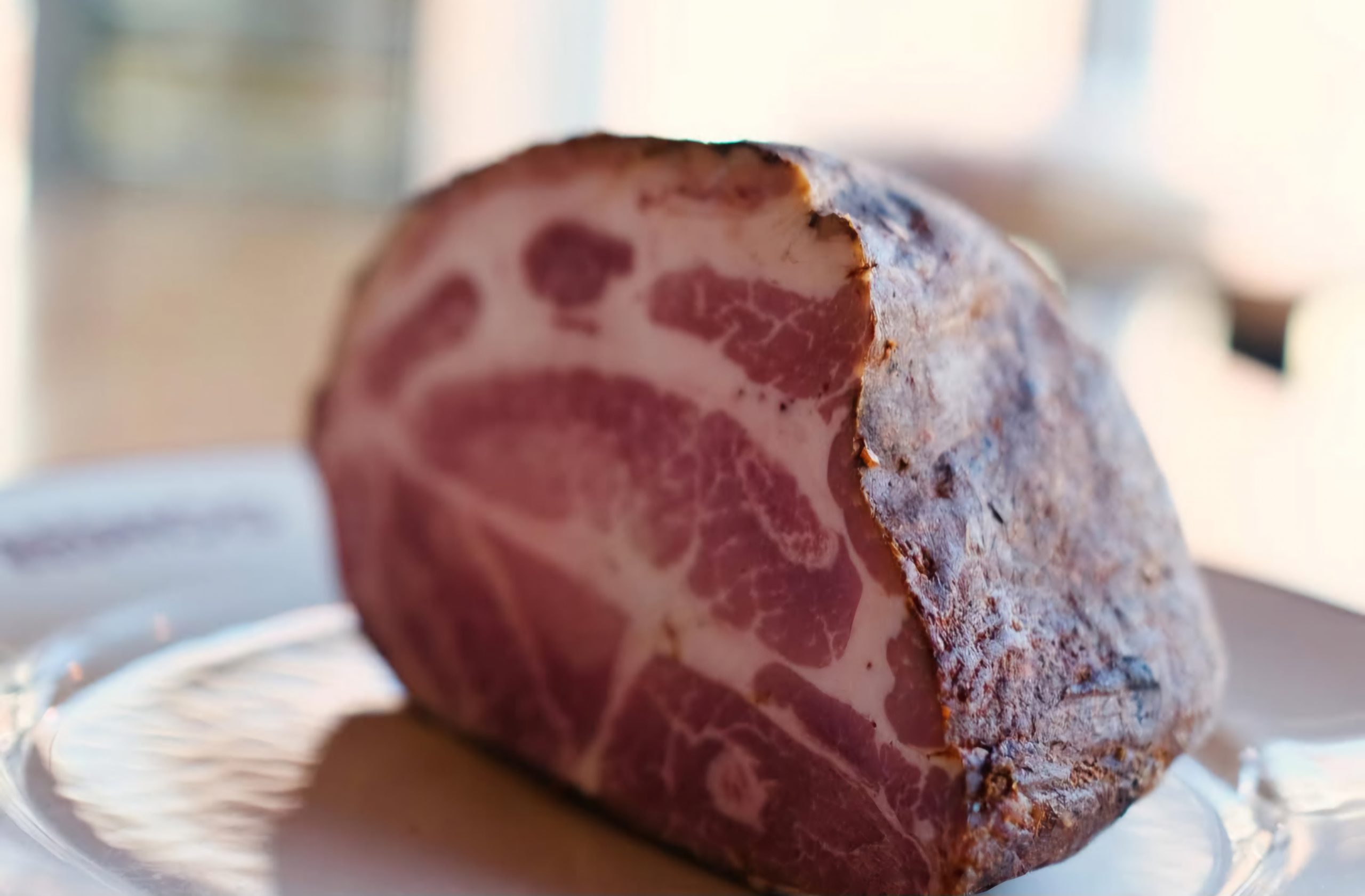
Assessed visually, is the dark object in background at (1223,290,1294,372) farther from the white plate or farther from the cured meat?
the cured meat

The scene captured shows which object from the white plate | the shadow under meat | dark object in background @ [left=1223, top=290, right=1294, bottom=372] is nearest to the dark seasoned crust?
the white plate

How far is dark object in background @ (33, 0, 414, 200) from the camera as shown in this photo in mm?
7891

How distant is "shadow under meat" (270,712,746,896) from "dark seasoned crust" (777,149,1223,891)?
28 cm

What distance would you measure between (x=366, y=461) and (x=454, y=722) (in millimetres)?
286

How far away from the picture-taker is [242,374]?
339cm

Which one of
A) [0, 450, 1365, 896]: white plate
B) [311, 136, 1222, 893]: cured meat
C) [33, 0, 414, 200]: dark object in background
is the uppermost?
[311, 136, 1222, 893]: cured meat

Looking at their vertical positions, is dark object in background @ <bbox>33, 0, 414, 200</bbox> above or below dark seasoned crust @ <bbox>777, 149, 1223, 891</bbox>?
below

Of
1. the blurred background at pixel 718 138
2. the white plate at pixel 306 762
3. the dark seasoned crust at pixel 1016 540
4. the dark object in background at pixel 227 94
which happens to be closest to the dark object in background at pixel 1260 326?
the blurred background at pixel 718 138

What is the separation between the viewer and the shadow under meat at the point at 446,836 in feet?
3.59

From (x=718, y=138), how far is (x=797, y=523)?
314 mm

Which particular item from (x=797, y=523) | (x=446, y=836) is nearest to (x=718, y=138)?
(x=797, y=523)

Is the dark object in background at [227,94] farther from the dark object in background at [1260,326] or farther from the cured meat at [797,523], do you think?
the cured meat at [797,523]

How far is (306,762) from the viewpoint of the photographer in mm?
1298

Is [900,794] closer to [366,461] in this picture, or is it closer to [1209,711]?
[1209,711]
